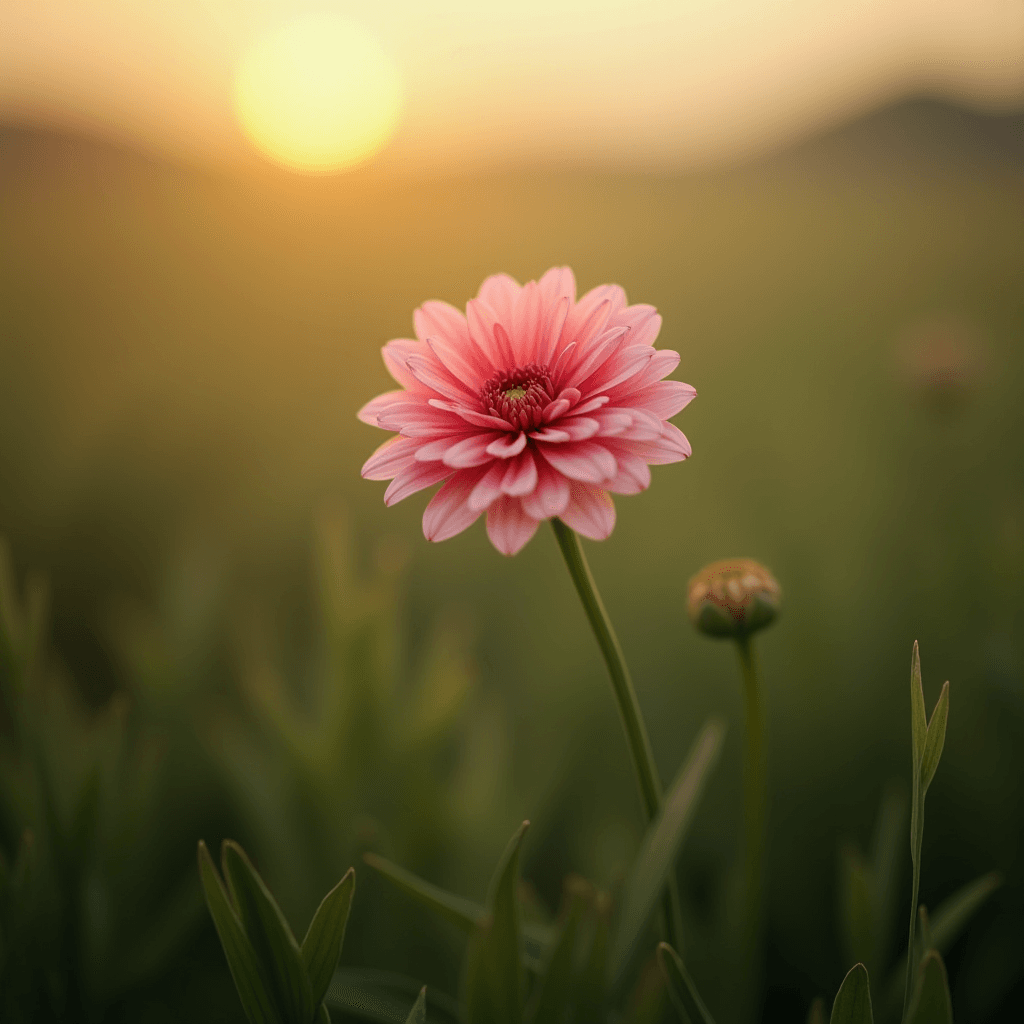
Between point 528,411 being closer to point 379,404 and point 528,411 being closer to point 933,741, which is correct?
point 379,404

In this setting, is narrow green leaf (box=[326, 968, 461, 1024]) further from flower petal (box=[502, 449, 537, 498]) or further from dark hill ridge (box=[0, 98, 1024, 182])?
dark hill ridge (box=[0, 98, 1024, 182])

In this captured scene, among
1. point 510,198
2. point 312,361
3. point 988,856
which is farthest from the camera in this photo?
point 510,198

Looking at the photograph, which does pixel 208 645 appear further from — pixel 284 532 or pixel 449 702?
pixel 284 532

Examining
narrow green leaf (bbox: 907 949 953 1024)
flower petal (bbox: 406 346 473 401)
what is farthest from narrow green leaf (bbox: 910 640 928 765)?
flower petal (bbox: 406 346 473 401)

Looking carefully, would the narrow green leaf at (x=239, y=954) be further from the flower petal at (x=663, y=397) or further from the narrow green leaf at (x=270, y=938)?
the flower petal at (x=663, y=397)

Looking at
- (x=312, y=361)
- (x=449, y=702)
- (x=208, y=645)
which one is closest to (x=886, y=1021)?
(x=449, y=702)

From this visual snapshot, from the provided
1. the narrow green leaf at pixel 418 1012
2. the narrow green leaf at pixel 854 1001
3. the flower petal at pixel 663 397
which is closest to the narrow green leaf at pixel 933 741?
the narrow green leaf at pixel 854 1001

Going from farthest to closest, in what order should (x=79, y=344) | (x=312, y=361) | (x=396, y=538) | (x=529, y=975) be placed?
(x=312, y=361) → (x=79, y=344) → (x=396, y=538) → (x=529, y=975)
